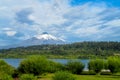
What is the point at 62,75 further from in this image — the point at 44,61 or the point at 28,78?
the point at 44,61

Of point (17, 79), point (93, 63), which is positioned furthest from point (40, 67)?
point (93, 63)

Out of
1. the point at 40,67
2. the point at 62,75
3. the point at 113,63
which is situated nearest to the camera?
the point at 62,75

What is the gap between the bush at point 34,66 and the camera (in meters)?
69.8

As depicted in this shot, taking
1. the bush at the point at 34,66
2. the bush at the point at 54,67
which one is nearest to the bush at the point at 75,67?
the bush at the point at 54,67

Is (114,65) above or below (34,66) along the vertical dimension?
below

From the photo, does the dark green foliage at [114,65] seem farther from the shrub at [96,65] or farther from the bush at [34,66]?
the bush at [34,66]

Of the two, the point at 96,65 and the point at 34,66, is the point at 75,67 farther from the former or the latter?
the point at 34,66

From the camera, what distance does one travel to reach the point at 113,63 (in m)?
80.2

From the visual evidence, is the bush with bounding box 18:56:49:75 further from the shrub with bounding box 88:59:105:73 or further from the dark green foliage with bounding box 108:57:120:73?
the dark green foliage with bounding box 108:57:120:73

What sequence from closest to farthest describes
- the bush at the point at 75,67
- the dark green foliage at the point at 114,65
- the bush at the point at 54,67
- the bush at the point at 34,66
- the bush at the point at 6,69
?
the bush at the point at 6,69 → the bush at the point at 34,66 → the dark green foliage at the point at 114,65 → the bush at the point at 54,67 → the bush at the point at 75,67

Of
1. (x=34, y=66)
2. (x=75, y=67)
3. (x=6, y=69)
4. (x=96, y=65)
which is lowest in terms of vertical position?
(x=75, y=67)

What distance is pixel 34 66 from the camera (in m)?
69.8

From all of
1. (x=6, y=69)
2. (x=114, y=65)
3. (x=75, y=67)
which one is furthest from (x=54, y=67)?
(x=6, y=69)

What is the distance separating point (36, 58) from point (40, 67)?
9.42 feet
